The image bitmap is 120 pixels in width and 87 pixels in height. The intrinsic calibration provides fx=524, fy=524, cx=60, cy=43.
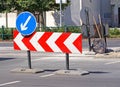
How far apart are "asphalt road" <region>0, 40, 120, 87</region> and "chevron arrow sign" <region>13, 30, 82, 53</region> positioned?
815 mm

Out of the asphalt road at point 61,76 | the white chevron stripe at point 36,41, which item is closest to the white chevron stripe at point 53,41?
the white chevron stripe at point 36,41

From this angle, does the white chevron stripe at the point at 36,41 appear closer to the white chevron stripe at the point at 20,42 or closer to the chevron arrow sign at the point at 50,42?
the chevron arrow sign at the point at 50,42

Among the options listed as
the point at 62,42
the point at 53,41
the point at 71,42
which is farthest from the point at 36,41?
the point at 71,42

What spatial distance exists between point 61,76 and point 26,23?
2222 mm

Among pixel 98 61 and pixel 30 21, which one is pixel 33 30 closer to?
pixel 30 21

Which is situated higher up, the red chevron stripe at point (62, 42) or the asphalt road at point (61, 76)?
the red chevron stripe at point (62, 42)

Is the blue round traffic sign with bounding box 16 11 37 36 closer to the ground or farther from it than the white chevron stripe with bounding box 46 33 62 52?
farther from it

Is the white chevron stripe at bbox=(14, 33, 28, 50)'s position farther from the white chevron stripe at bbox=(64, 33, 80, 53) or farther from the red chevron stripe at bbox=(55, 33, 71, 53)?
the white chevron stripe at bbox=(64, 33, 80, 53)

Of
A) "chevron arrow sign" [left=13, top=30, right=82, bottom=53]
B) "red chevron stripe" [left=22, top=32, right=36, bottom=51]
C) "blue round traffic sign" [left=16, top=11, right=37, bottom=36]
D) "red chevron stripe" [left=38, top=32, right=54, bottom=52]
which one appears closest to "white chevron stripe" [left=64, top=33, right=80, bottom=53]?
"chevron arrow sign" [left=13, top=30, right=82, bottom=53]

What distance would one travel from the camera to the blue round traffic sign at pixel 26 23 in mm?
16375

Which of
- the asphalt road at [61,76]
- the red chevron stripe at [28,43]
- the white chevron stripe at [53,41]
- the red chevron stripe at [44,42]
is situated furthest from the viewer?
the red chevron stripe at [28,43]

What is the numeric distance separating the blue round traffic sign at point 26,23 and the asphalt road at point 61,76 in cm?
138

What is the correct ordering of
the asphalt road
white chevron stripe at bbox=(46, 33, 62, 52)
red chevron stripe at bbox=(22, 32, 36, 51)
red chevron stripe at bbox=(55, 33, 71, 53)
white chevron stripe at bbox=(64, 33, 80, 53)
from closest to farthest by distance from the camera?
the asphalt road → white chevron stripe at bbox=(64, 33, 80, 53) → red chevron stripe at bbox=(55, 33, 71, 53) → white chevron stripe at bbox=(46, 33, 62, 52) → red chevron stripe at bbox=(22, 32, 36, 51)

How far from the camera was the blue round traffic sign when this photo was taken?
1638cm
